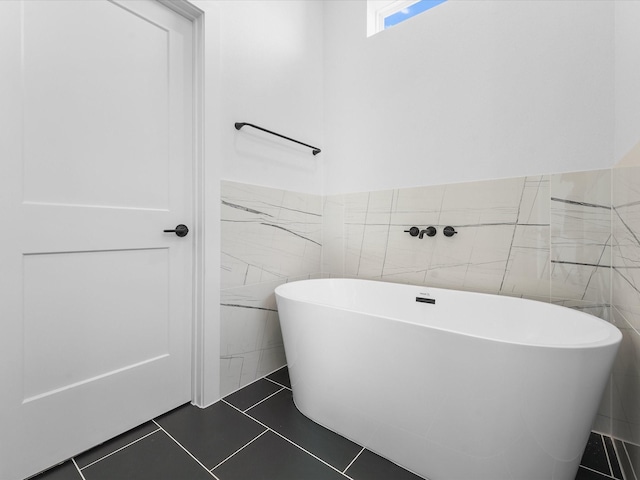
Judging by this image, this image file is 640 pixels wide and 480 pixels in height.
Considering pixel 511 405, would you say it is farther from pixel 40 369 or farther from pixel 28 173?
pixel 28 173

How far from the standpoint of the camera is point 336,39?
2270mm

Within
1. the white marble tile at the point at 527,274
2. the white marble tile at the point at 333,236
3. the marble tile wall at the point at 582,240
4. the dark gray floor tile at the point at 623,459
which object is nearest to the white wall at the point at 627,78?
the marble tile wall at the point at 582,240

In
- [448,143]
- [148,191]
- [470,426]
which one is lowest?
[470,426]

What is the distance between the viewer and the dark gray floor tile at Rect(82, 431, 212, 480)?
1091 millimetres

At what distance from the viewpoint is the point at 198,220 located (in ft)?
5.03

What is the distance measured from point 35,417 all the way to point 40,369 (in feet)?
0.55

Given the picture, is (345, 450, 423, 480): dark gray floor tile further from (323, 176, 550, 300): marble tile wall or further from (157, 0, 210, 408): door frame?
(323, 176, 550, 300): marble tile wall

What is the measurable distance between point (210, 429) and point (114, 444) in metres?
0.38

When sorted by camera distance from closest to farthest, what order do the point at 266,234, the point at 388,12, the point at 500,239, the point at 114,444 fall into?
the point at 114,444 → the point at 500,239 → the point at 266,234 → the point at 388,12

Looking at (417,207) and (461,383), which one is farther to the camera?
(417,207)

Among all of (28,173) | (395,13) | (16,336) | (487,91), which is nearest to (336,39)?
(395,13)

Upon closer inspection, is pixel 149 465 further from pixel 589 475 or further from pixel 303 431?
pixel 589 475

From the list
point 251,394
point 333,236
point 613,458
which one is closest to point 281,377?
point 251,394

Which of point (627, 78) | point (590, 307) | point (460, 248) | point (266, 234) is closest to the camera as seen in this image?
point (627, 78)
